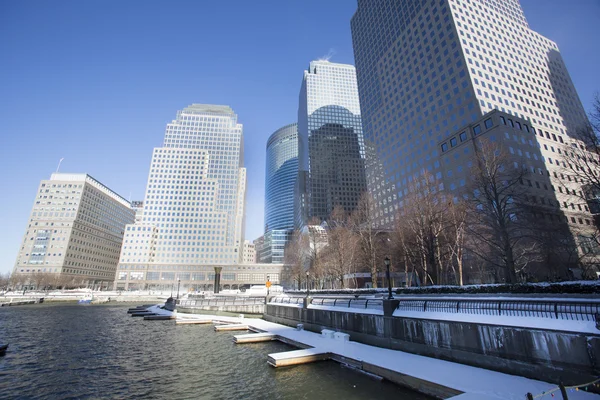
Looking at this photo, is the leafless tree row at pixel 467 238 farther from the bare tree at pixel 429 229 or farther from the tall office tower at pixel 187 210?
the tall office tower at pixel 187 210

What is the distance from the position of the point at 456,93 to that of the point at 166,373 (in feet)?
272

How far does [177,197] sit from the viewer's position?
13675 centimetres

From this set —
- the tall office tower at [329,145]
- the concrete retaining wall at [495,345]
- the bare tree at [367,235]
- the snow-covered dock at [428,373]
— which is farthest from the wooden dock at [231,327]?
the tall office tower at [329,145]

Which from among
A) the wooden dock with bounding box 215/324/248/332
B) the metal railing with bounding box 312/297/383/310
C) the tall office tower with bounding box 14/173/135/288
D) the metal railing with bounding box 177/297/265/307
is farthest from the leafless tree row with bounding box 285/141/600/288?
the tall office tower with bounding box 14/173/135/288

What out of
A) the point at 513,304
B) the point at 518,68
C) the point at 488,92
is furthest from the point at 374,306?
the point at 518,68

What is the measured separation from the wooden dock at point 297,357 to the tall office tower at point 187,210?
408 ft

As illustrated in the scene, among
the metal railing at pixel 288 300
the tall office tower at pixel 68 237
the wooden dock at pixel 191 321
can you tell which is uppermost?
the tall office tower at pixel 68 237

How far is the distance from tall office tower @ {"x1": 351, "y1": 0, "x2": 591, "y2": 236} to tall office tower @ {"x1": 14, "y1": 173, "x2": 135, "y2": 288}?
137414mm

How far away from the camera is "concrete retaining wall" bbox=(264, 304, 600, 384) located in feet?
31.4

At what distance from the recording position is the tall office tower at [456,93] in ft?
216

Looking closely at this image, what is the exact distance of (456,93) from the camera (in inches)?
2785

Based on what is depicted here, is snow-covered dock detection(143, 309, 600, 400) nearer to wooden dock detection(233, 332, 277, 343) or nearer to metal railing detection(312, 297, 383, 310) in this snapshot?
metal railing detection(312, 297, 383, 310)

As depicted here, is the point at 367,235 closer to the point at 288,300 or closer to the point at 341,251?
the point at 341,251

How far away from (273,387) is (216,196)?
136287 mm
